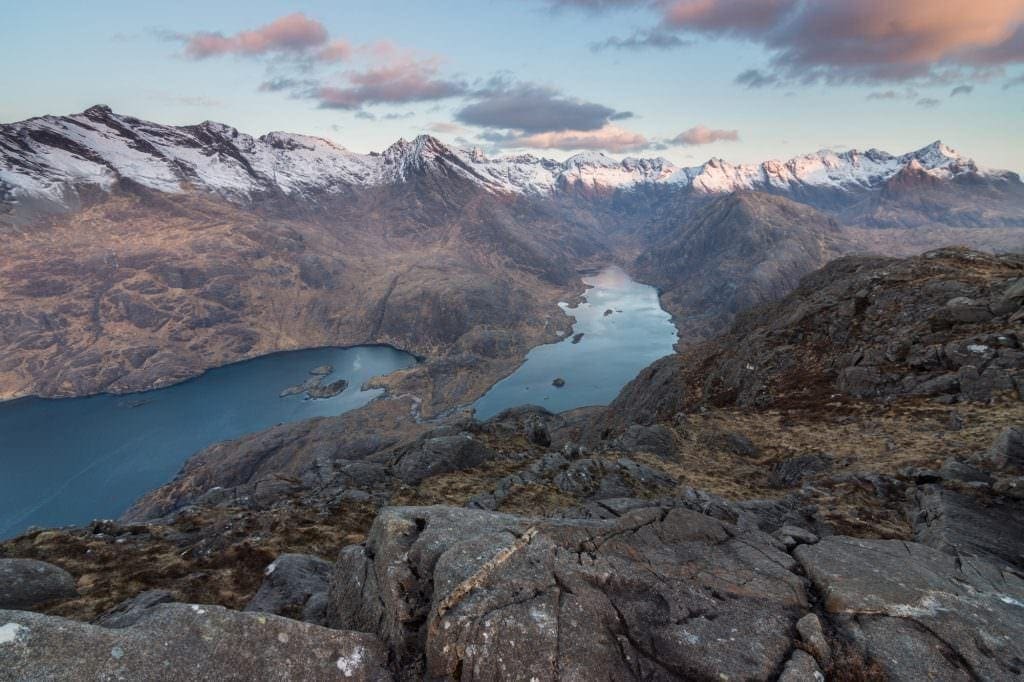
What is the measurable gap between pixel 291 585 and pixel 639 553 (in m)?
13.6

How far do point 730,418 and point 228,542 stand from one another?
132ft

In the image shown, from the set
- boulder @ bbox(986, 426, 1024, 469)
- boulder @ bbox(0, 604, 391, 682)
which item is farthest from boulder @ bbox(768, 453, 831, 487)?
boulder @ bbox(0, 604, 391, 682)

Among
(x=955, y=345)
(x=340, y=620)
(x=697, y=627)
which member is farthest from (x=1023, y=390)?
(x=340, y=620)

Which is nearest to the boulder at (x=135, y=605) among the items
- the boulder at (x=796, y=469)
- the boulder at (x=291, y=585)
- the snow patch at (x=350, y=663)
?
the boulder at (x=291, y=585)

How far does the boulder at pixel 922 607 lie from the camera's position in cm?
973

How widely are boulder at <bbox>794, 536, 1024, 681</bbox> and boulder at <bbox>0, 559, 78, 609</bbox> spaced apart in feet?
86.3

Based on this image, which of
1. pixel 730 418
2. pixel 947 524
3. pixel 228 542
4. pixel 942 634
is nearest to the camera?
pixel 942 634

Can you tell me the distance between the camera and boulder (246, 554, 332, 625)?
1691 cm

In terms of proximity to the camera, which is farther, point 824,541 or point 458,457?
point 458,457

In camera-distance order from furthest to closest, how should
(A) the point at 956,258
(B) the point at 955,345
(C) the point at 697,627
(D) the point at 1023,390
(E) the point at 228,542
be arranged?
(A) the point at 956,258 < (B) the point at 955,345 < (D) the point at 1023,390 < (E) the point at 228,542 < (C) the point at 697,627

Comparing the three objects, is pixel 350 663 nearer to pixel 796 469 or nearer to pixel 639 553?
pixel 639 553

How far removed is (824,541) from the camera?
47.9 feet

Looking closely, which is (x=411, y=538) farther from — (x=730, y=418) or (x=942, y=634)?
(x=730, y=418)

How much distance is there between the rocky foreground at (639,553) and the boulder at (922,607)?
0.05 metres
